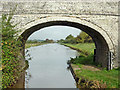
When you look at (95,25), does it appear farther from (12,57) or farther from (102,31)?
(12,57)

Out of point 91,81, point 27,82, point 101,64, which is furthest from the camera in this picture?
point 101,64

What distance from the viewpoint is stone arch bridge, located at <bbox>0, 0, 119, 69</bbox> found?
6.24 metres

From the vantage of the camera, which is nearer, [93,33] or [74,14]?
[74,14]

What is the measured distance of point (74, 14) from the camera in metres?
6.37

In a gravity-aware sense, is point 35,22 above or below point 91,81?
above

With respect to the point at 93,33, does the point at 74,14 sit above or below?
above

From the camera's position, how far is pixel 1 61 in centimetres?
435

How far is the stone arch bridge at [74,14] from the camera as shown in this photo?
6.24 m

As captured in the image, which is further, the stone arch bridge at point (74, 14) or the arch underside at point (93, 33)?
the arch underside at point (93, 33)

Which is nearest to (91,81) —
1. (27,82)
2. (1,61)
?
(27,82)

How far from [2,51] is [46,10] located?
109 inches

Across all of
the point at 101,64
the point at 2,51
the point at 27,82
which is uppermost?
the point at 2,51

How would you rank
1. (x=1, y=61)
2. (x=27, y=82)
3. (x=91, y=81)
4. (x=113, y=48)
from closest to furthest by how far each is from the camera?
(x=1, y=61), (x=91, y=81), (x=27, y=82), (x=113, y=48)

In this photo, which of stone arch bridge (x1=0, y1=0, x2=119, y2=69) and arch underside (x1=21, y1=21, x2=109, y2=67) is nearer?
stone arch bridge (x1=0, y1=0, x2=119, y2=69)
